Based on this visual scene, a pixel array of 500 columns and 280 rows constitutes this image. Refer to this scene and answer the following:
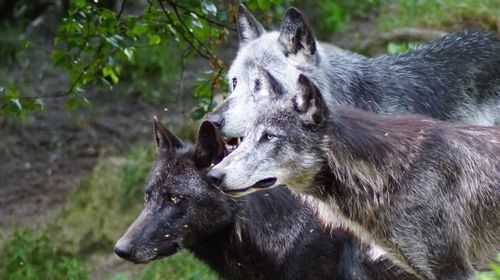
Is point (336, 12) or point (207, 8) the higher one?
point (207, 8)

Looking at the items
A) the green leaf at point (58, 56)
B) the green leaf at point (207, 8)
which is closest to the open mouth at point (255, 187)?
the green leaf at point (207, 8)

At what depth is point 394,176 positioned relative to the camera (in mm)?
6434

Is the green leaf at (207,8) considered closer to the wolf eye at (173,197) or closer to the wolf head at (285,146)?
the wolf eye at (173,197)

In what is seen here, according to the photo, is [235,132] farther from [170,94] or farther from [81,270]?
[170,94]

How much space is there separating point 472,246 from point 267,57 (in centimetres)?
265

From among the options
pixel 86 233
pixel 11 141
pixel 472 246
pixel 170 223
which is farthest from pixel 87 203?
pixel 472 246

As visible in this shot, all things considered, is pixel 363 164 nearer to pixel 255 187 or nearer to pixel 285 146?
pixel 285 146

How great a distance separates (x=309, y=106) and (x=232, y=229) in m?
1.37

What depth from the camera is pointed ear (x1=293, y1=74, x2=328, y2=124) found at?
6.23m

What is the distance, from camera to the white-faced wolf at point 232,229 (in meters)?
7.02

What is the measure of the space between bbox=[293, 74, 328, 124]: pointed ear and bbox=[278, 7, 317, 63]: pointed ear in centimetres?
203

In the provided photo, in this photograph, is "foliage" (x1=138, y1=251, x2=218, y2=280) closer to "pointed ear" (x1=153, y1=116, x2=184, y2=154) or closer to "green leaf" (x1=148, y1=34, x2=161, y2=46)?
"green leaf" (x1=148, y1=34, x2=161, y2=46)

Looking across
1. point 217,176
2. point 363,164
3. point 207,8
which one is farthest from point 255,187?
point 207,8

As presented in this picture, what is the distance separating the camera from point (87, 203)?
35.3ft
